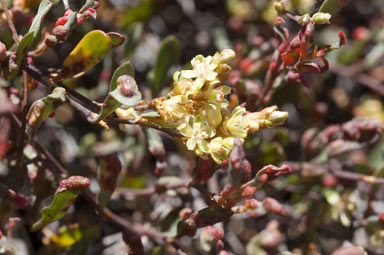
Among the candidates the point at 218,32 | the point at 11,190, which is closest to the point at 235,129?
the point at 11,190

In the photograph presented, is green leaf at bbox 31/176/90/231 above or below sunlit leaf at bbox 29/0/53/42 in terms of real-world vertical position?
below

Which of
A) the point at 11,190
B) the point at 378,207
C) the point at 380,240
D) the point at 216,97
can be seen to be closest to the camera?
the point at 216,97

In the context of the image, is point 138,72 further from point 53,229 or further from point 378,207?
point 378,207

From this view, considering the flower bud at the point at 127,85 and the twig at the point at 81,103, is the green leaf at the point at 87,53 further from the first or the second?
the flower bud at the point at 127,85

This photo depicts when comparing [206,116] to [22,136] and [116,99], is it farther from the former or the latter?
[22,136]

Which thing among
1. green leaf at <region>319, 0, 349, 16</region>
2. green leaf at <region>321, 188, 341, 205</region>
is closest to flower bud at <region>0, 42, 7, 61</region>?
green leaf at <region>319, 0, 349, 16</region>

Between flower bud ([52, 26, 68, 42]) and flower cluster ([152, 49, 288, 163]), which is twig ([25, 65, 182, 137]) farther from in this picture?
flower bud ([52, 26, 68, 42])

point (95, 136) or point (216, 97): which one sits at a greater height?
point (216, 97)

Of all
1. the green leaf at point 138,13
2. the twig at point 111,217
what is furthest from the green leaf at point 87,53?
the green leaf at point 138,13
